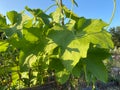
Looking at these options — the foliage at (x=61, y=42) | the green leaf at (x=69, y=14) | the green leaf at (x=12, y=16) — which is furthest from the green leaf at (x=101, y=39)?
the green leaf at (x=12, y=16)

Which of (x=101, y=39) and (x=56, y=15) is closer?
(x=101, y=39)

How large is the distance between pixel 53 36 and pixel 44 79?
0.31m

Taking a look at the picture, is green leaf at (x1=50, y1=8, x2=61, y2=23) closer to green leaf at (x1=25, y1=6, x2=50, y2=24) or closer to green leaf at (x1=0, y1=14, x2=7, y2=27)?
green leaf at (x1=25, y1=6, x2=50, y2=24)

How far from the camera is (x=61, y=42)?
920mm

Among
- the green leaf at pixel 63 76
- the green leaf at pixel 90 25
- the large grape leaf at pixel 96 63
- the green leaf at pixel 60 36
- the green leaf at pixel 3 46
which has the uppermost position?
the green leaf at pixel 90 25

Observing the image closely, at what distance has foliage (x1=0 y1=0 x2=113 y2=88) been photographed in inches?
35.8

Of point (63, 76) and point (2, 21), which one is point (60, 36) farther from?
point (2, 21)

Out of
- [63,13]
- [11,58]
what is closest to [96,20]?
[63,13]

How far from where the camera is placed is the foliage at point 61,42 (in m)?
0.91

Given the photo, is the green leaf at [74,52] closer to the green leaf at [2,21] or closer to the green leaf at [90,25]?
the green leaf at [90,25]

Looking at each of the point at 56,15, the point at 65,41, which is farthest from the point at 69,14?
the point at 65,41

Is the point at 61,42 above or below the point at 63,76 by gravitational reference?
above

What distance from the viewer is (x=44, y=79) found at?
1.20m

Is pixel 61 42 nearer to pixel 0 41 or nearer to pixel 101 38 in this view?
pixel 101 38
